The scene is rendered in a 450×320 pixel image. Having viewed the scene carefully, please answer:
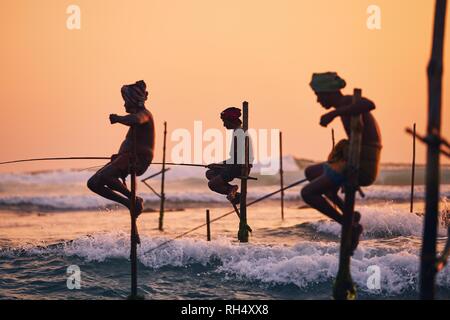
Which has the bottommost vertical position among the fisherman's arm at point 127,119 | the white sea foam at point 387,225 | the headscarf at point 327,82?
the white sea foam at point 387,225

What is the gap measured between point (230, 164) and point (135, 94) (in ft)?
13.0

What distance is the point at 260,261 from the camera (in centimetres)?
1399

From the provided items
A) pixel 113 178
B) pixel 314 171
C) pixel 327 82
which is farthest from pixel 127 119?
pixel 327 82

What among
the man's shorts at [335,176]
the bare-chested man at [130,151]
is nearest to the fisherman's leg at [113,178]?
the bare-chested man at [130,151]

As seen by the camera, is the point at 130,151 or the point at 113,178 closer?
the point at 130,151

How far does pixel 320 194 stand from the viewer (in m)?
8.55

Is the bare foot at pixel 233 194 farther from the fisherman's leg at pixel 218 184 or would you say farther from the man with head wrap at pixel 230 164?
the fisherman's leg at pixel 218 184

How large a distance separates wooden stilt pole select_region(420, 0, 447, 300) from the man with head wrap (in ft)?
21.9

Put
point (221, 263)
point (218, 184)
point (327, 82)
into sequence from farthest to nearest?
point (221, 263) < point (218, 184) < point (327, 82)

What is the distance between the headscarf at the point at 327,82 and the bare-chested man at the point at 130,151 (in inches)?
118

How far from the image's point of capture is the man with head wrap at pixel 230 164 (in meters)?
13.8

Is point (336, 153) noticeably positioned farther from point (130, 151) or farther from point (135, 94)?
point (135, 94)

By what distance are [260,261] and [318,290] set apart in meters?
1.95
